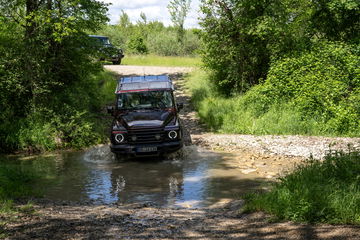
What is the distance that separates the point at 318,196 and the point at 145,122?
570 cm

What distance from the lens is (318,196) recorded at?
6359 millimetres

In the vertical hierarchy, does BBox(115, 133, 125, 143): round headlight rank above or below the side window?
below

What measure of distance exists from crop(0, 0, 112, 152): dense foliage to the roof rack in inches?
85.7

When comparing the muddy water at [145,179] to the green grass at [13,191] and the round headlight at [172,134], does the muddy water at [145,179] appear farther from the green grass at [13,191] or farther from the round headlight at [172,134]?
the round headlight at [172,134]

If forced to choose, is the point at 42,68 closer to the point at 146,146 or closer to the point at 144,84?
the point at 144,84

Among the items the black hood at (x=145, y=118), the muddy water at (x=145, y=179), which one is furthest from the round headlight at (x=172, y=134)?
the muddy water at (x=145, y=179)

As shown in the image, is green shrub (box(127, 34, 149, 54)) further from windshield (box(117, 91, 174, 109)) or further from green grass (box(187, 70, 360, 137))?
windshield (box(117, 91, 174, 109))

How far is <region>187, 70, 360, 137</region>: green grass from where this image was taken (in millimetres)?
13999

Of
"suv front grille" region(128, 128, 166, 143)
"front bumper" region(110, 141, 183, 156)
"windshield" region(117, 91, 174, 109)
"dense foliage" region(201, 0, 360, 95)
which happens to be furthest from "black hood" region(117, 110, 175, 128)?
"dense foliage" region(201, 0, 360, 95)

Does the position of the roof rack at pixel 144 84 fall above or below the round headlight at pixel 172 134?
above

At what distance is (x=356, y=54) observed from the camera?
53.6ft

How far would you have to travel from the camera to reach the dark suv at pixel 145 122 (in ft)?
36.0

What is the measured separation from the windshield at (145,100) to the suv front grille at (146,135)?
106 centimetres

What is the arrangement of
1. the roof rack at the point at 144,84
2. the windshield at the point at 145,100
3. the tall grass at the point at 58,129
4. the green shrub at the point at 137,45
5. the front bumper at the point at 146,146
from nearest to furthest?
1. the front bumper at the point at 146,146
2. the windshield at the point at 145,100
3. the roof rack at the point at 144,84
4. the tall grass at the point at 58,129
5. the green shrub at the point at 137,45
